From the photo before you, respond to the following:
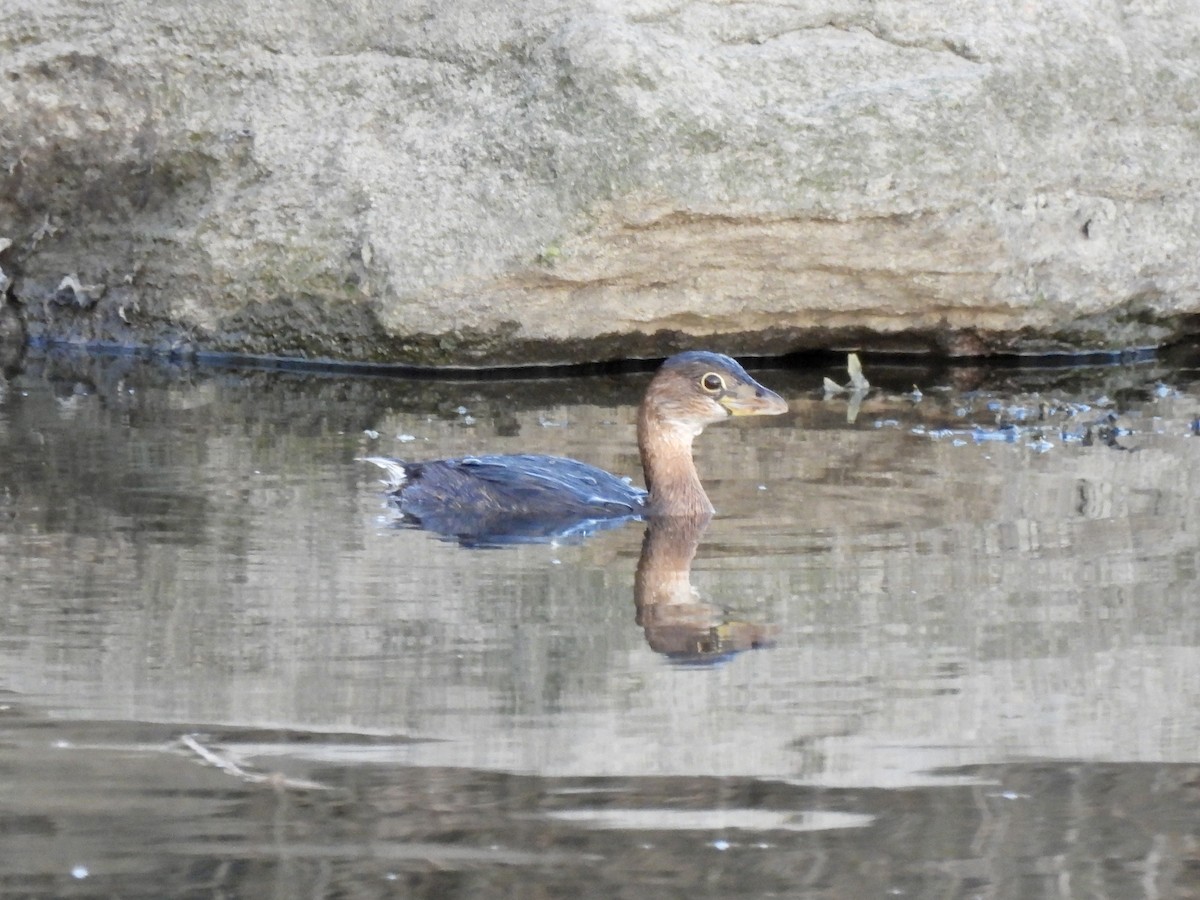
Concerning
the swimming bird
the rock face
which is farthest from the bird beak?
the rock face

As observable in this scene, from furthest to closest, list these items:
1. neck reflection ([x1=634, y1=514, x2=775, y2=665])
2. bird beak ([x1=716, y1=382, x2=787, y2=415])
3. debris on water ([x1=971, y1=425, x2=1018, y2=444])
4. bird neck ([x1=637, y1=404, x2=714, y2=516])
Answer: debris on water ([x1=971, y1=425, x2=1018, y2=444]) → bird beak ([x1=716, y1=382, x2=787, y2=415]) → bird neck ([x1=637, y1=404, x2=714, y2=516]) → neck reflection ([x1=634, y1=514, x2=775, y2=665])

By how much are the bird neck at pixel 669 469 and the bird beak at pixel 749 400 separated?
0.17 m

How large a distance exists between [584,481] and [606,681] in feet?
7.82

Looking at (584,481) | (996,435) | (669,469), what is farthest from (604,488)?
(996,435)

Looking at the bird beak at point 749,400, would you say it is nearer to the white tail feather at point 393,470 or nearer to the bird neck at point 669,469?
the bird neck at point 669,469

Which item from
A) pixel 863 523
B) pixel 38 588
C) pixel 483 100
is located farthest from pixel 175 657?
pixel 483 100

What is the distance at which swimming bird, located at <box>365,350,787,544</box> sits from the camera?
654cm

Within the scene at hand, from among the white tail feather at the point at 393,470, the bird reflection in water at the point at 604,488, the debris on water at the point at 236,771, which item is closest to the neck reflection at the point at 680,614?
the bird reflection in water at the point at 604,488

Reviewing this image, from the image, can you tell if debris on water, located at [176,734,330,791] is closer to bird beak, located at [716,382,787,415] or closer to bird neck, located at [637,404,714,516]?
bird neck, located at [637,404,714,516]

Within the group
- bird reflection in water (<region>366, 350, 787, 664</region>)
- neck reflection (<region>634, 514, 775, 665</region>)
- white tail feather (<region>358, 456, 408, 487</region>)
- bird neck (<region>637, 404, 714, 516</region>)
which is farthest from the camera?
white tail feather (<region>358, 456, 408, 487</region>)

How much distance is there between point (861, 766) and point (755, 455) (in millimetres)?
4143

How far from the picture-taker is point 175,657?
4.54 metres

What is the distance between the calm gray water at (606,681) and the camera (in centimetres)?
334

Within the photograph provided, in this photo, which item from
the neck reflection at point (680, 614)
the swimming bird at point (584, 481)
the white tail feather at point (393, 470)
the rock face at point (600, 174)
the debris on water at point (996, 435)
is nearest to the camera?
the neck reflection at point (680, 614)
